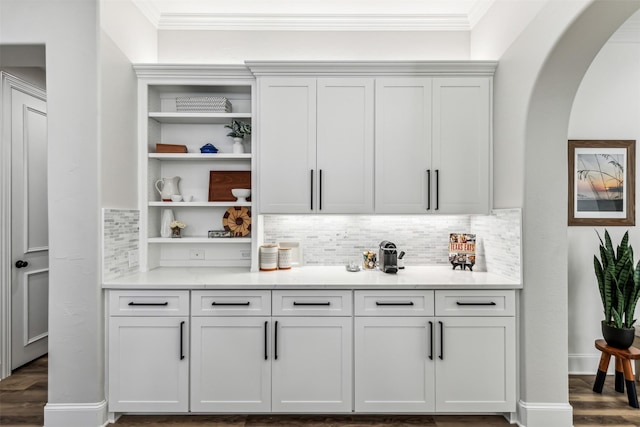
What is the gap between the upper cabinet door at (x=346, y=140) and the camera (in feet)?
8.77

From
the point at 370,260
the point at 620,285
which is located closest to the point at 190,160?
the point at 370,260

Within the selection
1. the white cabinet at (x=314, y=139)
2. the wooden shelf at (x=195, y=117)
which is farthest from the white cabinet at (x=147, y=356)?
the wooden shelf at (x=195, y=117)

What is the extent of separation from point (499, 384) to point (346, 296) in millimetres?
1182

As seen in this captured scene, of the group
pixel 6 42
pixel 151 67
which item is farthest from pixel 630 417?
pixel 6 42

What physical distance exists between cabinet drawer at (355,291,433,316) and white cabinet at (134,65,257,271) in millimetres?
1020

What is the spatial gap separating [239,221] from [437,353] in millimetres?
1833

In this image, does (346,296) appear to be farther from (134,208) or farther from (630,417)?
(630,417)

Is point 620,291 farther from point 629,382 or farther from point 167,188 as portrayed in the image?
point 167,188

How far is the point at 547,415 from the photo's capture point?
2254 mm

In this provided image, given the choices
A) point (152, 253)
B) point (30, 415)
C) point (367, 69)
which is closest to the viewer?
point (30, 415)

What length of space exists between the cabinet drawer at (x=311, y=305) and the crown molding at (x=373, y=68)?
1.66m

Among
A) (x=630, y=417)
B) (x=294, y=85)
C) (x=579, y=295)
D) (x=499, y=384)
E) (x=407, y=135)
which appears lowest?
(x=630, y=417)

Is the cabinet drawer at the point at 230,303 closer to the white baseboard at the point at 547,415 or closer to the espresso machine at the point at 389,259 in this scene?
the espresso machine at the point at 389,259

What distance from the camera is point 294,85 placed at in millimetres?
2668
